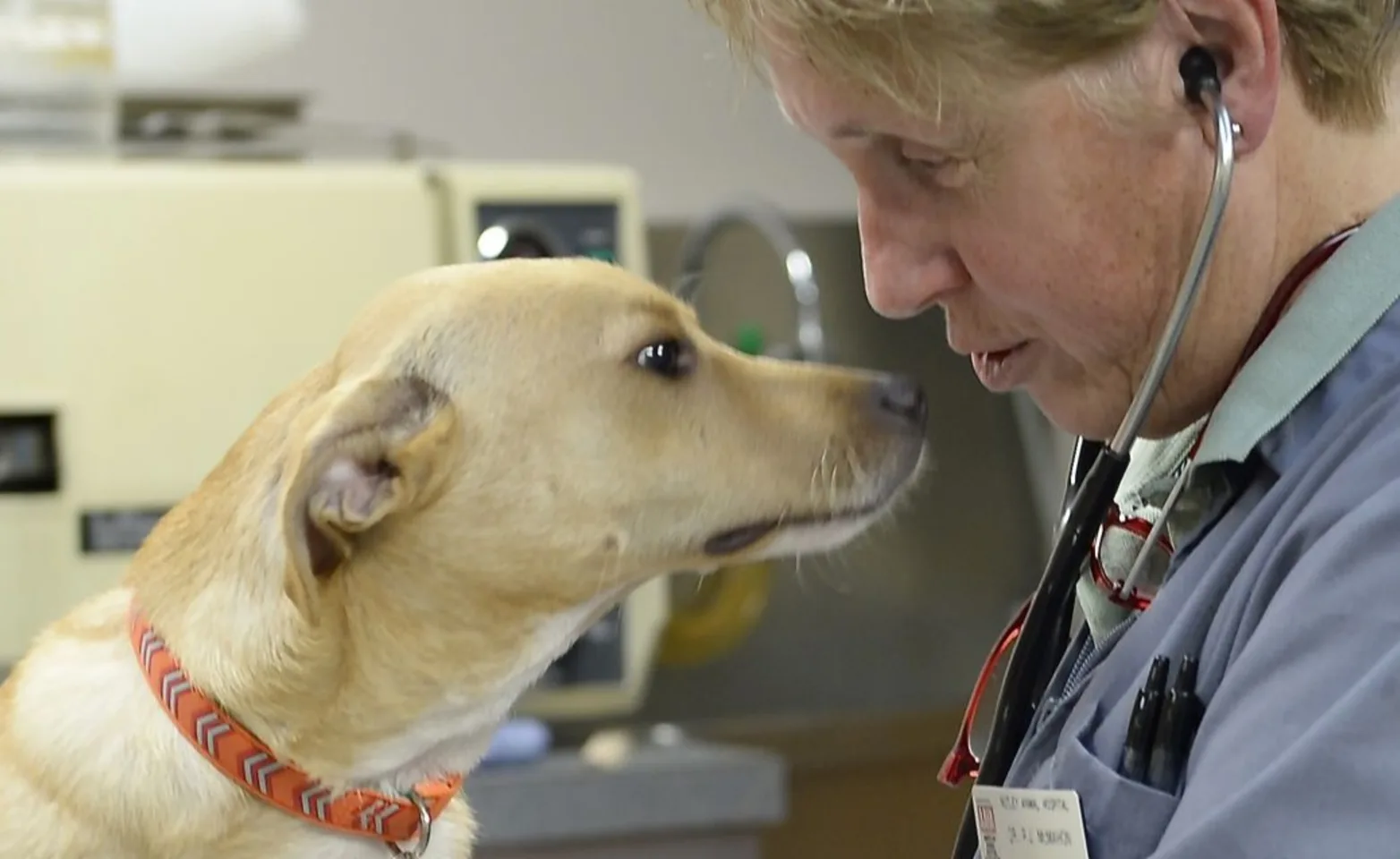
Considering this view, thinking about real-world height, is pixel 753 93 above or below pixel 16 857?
above

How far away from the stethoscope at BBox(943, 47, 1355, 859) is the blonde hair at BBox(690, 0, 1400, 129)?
0.16ft

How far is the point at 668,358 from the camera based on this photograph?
127cm

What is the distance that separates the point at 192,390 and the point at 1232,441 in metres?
1.17

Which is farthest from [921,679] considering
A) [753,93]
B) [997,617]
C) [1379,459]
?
[1379,459]

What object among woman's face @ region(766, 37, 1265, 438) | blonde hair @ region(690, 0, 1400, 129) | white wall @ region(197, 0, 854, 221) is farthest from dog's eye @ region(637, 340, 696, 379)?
white wall @ region(197, 0, 854, 221)

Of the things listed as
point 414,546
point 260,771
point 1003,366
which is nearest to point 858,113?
point 1003,366

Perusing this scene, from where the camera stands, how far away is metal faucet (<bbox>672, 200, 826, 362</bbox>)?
6.99 feet

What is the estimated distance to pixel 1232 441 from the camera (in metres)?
0.82

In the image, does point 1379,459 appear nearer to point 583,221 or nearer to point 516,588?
point 516,588

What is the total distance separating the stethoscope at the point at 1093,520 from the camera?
83 centimetres

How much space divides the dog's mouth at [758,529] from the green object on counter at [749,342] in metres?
0.88

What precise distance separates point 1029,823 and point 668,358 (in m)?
0.52

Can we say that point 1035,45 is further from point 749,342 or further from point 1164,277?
point 749,342

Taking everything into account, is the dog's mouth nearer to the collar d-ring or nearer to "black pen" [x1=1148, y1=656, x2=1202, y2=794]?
the collar d-ring
